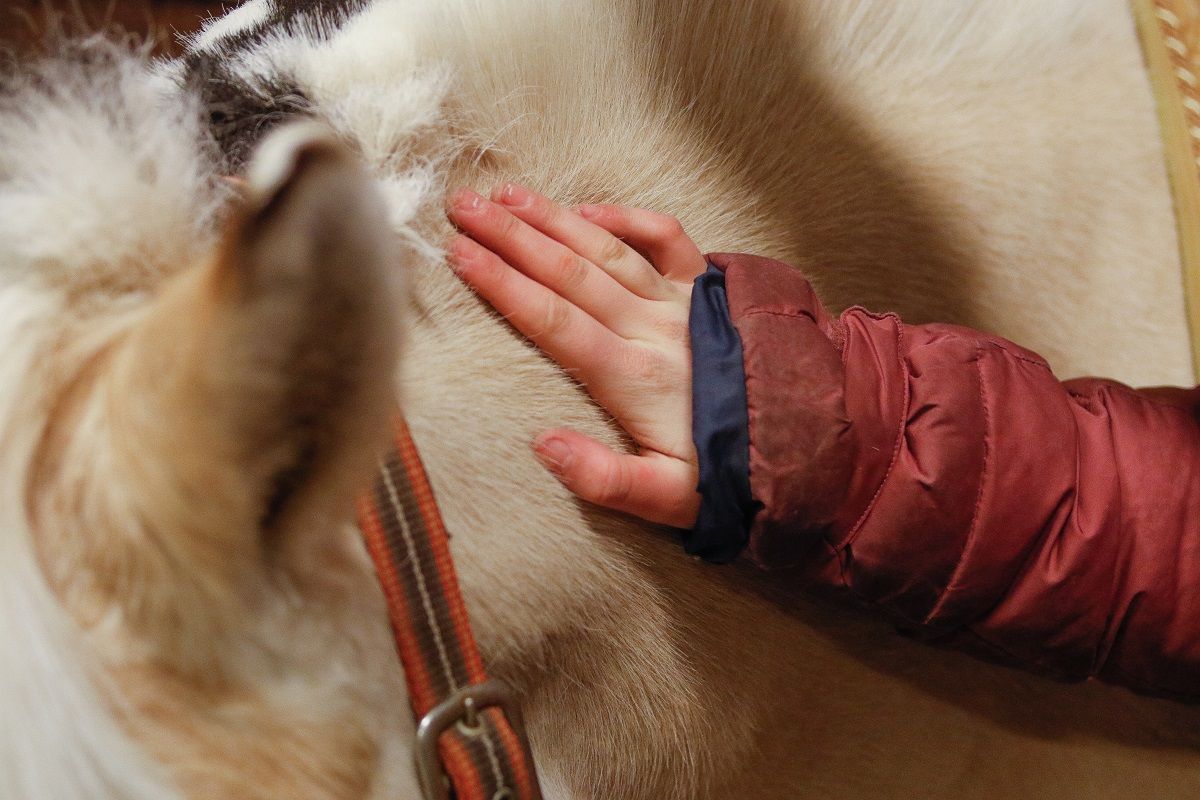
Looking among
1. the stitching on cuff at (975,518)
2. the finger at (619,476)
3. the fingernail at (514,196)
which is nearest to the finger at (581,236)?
the fingernail at (514,196)

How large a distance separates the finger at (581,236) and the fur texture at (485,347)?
0.12 feet

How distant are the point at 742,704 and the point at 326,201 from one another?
0.48 meters

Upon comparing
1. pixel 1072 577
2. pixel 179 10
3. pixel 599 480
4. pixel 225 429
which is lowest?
pixel 1072 577

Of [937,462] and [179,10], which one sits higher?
[179,10]

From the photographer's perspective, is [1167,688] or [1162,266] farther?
[1162,266]

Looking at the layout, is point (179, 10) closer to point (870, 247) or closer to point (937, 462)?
point (870, 247)

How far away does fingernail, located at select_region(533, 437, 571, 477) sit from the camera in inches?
21.9

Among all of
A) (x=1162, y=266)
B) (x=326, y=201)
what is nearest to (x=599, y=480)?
(x=326, y=201)

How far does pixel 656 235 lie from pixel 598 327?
10 cm

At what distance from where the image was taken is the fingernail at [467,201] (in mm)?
587

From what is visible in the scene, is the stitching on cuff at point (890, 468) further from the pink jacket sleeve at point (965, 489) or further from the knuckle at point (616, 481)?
the knuckle at point (616, 481)

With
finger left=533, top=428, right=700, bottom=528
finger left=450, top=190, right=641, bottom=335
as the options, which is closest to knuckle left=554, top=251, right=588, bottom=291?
Answer: finger left=450, top=190, right=641, bottom=335

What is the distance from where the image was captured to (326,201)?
0.32m

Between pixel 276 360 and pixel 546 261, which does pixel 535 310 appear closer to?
pixel 546 261
